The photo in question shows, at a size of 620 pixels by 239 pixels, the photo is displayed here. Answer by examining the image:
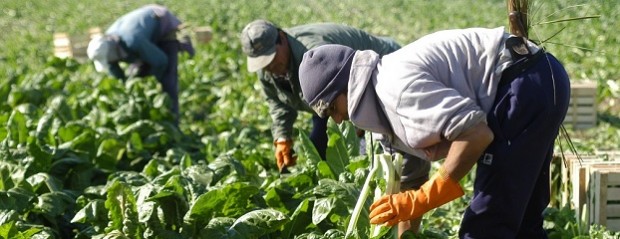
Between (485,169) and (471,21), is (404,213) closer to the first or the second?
(485,169)

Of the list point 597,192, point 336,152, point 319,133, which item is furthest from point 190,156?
point 597,192

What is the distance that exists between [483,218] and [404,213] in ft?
1.22

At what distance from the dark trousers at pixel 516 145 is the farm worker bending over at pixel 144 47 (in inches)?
208

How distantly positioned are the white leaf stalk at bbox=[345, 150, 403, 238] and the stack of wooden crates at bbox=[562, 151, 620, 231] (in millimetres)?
1306

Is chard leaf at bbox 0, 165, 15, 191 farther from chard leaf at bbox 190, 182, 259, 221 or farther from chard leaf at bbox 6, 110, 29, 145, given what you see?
chard leaf at bbox 190, 182, 259, 221

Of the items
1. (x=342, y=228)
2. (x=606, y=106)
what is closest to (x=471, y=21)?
(x=606, y=106)

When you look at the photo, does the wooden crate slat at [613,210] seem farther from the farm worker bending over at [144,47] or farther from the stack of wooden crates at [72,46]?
the stack of wooden crates at [72,46]

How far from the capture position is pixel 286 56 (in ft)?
17.1

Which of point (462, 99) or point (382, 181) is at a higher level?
point (462, 99)

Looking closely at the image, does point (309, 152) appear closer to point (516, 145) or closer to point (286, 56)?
point (286, 56)

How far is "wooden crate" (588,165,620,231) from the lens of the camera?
4.62m

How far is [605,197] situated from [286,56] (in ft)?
6.34

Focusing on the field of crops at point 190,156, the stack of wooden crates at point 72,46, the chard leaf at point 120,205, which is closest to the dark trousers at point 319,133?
the field of crops at point 190,156

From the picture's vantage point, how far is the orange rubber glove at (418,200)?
10.9 feet
